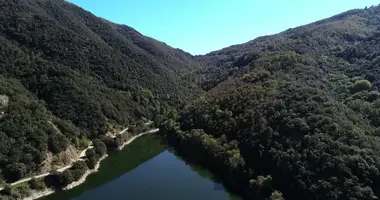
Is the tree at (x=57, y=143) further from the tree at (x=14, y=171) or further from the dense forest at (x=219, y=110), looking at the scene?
the tree at (x=14, y=171)

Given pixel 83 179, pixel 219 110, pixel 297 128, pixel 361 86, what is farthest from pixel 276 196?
pixel 361 86

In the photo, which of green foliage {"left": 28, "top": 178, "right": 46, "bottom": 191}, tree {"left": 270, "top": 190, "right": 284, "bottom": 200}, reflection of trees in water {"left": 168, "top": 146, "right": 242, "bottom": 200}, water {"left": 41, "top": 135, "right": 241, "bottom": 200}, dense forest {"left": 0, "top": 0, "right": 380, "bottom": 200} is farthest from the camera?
reflection of trees in water {"left": 168, "top": 146, "right": 242, "bottom": 200}

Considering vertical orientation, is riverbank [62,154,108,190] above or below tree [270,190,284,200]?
above

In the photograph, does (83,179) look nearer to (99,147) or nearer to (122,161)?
(99,147)

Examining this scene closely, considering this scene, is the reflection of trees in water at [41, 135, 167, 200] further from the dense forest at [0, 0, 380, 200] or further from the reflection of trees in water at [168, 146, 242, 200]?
the reflection of trees in water at [168, 146, 242, 200]

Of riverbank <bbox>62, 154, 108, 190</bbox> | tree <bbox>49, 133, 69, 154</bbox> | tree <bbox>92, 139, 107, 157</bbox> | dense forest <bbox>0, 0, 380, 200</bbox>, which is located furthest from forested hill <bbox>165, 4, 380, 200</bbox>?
tree <bbox>49, 133, 69, 154</bbox>

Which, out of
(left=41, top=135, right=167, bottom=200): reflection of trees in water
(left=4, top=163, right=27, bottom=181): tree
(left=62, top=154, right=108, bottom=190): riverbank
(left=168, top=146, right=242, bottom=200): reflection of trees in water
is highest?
(left=4, top=163, right=27, bottom=181): tree
